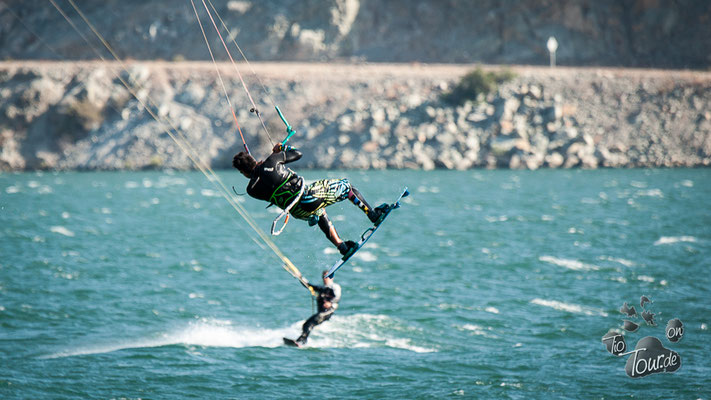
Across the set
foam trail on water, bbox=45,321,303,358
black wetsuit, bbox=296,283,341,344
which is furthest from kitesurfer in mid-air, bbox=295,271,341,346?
foam trail on water, bbox=45,321,303,358

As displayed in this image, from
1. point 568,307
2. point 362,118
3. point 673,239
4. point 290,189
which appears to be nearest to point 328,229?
point 290,189

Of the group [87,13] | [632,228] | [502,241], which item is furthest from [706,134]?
[87,13]

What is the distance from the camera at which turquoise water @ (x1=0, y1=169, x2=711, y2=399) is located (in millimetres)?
19469

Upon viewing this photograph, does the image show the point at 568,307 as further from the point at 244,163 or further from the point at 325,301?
the point at 244,163

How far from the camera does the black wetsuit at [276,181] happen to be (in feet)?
45.1

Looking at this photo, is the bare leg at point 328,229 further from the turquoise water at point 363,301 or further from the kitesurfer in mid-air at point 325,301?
the kitesurfer in mid-air at point 325,301

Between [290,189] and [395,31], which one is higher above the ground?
[395,31]

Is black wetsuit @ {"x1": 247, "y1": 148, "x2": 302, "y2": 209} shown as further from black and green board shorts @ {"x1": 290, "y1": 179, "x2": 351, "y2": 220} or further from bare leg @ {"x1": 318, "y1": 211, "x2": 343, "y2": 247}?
bare leg @ {"x1": 318, "y1": 211, "x2": 343, "y2": 247}

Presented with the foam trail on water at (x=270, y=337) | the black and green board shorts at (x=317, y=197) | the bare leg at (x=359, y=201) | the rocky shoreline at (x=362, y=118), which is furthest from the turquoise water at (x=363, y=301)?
the rocky shoreline at (x=362, y=118)

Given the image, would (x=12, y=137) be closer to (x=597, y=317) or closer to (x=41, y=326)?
(x=41, y=326)

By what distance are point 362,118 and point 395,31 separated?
22588 mm

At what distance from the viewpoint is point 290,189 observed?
14.0m

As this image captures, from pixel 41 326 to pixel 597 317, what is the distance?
16.3m

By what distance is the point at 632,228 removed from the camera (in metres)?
39.2
